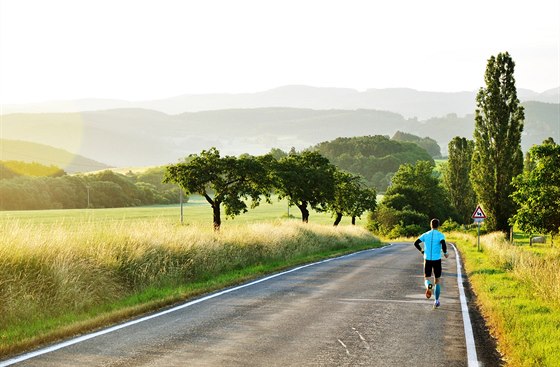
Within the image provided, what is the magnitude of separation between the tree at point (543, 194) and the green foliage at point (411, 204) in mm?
59833

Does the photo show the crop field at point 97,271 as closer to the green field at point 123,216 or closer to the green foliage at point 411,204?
the green field at point 123,216

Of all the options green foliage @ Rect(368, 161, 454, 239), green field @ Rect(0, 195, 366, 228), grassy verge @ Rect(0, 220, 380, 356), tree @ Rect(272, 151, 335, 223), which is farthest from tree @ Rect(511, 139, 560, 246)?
green foliage @ Rect(368, 161, 454, 239)

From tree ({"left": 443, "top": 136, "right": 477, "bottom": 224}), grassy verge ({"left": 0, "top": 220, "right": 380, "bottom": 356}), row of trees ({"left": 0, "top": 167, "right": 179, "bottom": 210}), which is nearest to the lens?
grassy verge ({"left": 0, "top": 220, "right": 380, "bottom": 356})

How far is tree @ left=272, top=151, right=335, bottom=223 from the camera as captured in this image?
174 ft

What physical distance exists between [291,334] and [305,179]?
4470cm

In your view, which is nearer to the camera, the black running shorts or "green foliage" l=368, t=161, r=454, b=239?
the black running shorts

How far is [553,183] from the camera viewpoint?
33219mm

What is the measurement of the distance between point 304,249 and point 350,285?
1267 centimetres

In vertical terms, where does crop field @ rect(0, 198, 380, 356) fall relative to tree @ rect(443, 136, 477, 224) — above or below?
below

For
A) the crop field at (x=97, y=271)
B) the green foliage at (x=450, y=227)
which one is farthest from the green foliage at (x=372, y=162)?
the crop field at (x=97, y=271)

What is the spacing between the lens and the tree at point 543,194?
32906 millimetres

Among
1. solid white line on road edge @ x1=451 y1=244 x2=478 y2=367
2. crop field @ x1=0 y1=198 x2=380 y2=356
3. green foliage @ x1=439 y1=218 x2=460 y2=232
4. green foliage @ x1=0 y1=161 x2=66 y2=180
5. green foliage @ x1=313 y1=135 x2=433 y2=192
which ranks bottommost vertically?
green foliage @ x1=439 y1=218 x2=460 y2=232

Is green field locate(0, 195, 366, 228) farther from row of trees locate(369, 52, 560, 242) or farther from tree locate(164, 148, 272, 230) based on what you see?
row of trees locate(369, 52, 560, 242)

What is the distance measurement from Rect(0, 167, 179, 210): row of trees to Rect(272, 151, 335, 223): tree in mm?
42380
